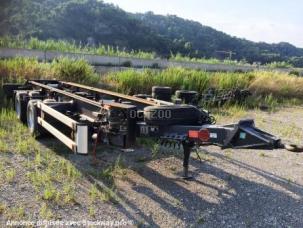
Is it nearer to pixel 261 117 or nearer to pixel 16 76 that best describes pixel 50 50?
pixel 16 76

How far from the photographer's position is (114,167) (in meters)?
5.89

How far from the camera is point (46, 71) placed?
1139cm

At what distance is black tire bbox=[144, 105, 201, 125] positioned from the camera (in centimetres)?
497

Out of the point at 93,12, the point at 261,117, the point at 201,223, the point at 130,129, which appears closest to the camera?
the point at 201,223

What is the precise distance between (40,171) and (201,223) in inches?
89.6

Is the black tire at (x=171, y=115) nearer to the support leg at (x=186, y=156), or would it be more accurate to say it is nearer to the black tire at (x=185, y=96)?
the support leg at (x=186, y=156)

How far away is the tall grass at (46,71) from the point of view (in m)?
10.9

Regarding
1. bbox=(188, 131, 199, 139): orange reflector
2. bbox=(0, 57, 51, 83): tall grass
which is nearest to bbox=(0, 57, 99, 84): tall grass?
bbox=(0, 57, 51, 83): tall grass

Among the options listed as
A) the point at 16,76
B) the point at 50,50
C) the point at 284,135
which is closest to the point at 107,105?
the point at 284,135

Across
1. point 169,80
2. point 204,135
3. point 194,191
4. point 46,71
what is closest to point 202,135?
point 204,135

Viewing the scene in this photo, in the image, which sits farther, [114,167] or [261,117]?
[261,117]

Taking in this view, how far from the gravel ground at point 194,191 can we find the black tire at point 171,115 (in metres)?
0.86

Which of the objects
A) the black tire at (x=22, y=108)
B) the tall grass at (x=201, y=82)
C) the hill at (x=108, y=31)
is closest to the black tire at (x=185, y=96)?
the black tire at (x=22, y=108)

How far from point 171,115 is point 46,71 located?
719cm
